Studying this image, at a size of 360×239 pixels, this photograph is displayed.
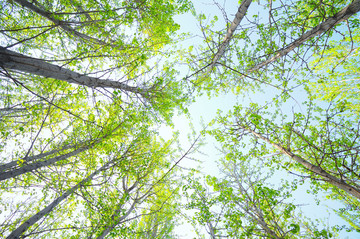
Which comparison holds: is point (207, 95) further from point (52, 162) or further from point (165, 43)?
point (52, 162)

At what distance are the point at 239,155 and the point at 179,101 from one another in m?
2.57

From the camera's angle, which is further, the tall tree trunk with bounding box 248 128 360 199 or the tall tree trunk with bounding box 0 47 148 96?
the tall tree trunk with bounding box 248 128 360 199

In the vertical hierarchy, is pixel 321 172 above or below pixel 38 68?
below

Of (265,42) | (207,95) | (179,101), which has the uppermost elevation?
(207,95)

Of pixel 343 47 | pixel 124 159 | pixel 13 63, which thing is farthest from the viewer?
pixel 343 47

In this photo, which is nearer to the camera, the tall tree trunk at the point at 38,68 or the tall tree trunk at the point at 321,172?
the tall tree trunk at the point at 38,68

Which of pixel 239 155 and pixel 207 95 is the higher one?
pixel 207 95

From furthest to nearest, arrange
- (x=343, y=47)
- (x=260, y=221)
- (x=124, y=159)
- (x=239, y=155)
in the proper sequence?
(x=343, y=47)
(x=239, y=155)
(x=124, y=159)
(x=260, y=221)

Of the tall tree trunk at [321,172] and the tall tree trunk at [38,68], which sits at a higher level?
the tall tree trunk at [38,68]

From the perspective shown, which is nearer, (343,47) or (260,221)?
(260,221)

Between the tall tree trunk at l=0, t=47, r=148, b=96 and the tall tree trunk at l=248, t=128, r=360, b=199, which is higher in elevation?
Result: the tall tree trunk at l=0, t=47, r=148, b=96

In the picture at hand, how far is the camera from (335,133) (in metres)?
4.96

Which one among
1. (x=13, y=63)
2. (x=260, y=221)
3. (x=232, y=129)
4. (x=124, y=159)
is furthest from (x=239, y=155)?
(x=13, y=63)

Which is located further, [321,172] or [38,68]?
[321,172]
